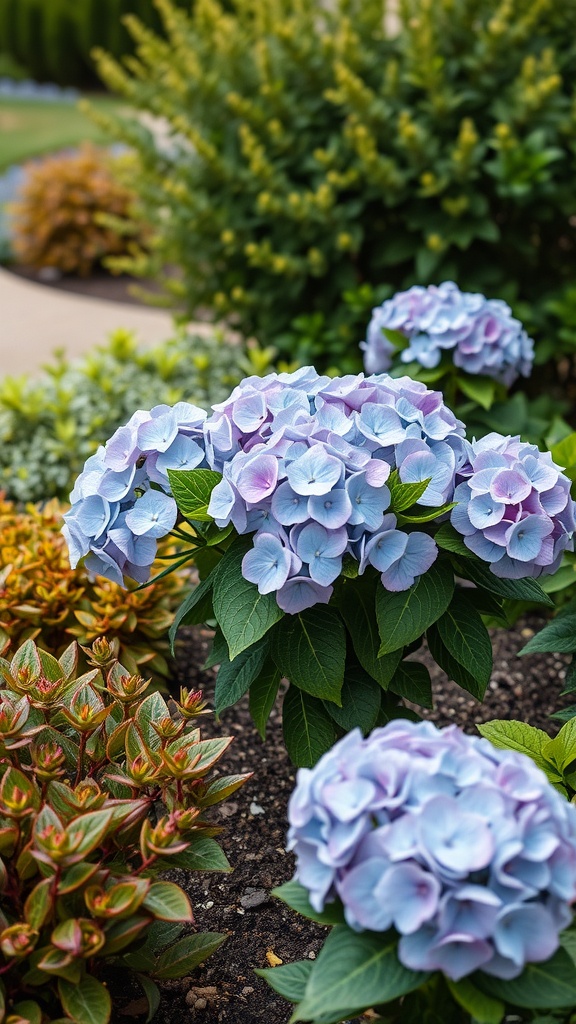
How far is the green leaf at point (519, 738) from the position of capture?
1768 millimetres

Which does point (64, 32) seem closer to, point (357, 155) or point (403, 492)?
point (357, 155)

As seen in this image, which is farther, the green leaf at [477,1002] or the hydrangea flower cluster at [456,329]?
the hydrangea flower cluster at [456,329]

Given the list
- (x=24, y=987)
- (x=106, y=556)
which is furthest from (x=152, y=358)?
(x=24, y=987)

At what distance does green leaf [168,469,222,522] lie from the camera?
1.72 m

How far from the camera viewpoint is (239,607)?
1.66 metres

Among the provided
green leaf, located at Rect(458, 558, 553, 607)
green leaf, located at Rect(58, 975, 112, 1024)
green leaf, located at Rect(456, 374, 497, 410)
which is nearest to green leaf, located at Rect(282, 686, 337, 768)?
green leaf, located at Rect(458, 558, 553, 607)

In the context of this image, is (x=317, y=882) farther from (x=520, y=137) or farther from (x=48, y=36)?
(x=48, y=36)

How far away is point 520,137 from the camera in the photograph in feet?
12.7

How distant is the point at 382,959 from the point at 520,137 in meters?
3.37

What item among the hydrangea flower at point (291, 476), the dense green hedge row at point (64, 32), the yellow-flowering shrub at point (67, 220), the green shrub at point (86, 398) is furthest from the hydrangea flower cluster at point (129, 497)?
the dense green hedge row at point (64, 32)

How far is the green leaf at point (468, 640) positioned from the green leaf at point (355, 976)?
1.94ft

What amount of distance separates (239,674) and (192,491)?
0.35 m

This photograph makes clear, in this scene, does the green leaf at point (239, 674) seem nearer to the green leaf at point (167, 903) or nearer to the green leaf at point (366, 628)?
the green leaf at point (366, 628)

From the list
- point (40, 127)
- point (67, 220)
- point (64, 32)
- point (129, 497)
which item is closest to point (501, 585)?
point (129, 497)
